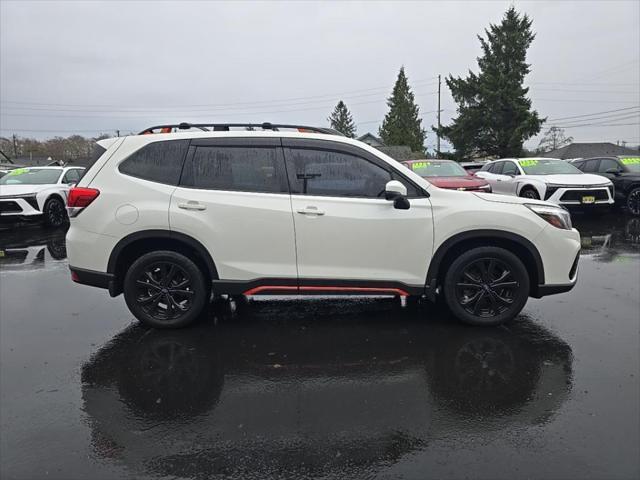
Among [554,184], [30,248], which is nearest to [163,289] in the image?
[30,248]

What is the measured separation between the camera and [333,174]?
444 cm

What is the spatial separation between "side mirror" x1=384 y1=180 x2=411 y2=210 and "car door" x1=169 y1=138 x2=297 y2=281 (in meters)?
0.90

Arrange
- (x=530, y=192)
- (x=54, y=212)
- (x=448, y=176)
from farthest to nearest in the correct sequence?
(x=54, y=212)
(x=530, y=192)
(x=448, y=176)

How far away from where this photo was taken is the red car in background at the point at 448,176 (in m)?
10.3

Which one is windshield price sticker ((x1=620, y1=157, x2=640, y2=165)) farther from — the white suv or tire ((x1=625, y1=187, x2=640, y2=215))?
the white suv

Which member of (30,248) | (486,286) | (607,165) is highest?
(607,165)

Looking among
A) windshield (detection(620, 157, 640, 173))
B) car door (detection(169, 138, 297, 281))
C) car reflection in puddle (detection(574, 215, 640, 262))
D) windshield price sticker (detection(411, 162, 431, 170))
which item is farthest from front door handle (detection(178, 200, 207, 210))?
windshield (detection(620, 157, 640, 173))

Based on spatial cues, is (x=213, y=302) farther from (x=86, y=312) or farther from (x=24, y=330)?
(x=24, y=330)

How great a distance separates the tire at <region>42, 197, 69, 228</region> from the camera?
39.6 feet

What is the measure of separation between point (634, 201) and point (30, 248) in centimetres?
1439

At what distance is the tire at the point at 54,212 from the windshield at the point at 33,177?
805 millimetres

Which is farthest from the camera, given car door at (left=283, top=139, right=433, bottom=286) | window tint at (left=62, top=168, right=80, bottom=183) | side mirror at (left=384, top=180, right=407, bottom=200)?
window tint at (left=62, top=168, right=80, bottom=183)

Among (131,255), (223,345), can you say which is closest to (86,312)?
(131,255)

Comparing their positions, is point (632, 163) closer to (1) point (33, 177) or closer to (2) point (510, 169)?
(2) point (510, 169)
